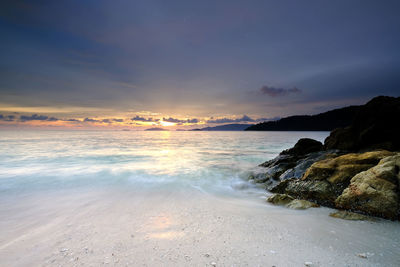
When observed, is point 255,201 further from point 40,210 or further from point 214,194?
point 40,210

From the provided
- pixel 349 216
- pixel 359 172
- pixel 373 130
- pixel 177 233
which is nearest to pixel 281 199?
pixel 349 216

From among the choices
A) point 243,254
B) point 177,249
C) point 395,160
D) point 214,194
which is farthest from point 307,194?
point 177,249

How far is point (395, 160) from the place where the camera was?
18.0 ft

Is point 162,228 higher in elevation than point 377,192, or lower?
lower

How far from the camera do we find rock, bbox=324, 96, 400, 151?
413 inches

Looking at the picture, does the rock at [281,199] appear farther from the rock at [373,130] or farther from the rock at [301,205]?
the rock at [373,130]

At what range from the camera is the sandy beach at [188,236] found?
129 inches

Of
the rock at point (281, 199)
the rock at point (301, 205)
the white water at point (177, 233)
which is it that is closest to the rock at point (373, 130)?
the rock at point (301, 205)

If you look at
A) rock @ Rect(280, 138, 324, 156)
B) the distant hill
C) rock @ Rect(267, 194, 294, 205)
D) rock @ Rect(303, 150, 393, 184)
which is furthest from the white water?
the distant hill

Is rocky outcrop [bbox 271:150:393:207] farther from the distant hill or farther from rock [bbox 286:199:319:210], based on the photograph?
the distant hill

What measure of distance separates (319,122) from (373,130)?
152 m

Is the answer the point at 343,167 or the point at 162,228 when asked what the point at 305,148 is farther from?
the point at 162,228

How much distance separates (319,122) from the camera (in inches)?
5531

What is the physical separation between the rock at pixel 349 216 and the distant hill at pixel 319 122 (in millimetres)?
→ 122177
